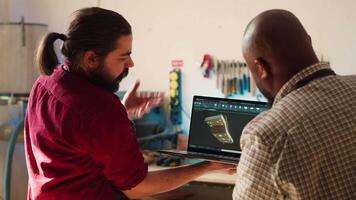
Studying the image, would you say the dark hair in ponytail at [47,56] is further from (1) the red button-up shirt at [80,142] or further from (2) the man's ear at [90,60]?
(2) the man's ear at [90,60]

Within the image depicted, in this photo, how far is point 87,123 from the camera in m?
1.30

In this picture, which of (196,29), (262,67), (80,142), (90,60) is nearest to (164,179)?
(80,142)

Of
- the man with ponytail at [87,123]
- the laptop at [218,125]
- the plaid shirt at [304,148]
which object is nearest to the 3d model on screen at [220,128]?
the laptop at [218,125]

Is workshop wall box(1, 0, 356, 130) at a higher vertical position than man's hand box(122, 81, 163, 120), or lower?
higher

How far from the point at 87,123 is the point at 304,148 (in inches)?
23.4

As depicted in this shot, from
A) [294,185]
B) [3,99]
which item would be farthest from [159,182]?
[3,99]

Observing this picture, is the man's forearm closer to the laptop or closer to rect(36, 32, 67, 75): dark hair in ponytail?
the laptop

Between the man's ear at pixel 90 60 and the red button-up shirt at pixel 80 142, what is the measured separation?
4 cm

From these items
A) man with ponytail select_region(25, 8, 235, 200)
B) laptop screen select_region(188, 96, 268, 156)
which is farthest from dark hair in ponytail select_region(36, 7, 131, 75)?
laptop screen select_region(188, 96, 268, 156)

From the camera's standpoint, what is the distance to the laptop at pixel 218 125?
73.7 inches

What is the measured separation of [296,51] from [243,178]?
0.31 meters

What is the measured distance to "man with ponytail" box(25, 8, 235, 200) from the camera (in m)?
1.32

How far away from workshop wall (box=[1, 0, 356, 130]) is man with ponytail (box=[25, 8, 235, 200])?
1313mm

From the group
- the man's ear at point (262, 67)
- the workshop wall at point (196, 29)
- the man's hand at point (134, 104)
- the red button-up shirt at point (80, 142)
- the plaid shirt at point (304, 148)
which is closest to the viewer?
the plaid shirt at point (304, 148)
